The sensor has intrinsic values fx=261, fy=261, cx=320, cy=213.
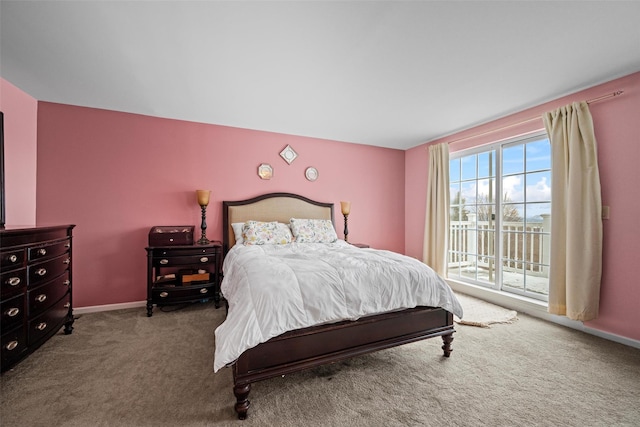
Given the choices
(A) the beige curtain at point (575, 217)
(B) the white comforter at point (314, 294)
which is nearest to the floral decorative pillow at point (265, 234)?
(B) the white comforter at point (314, 294)

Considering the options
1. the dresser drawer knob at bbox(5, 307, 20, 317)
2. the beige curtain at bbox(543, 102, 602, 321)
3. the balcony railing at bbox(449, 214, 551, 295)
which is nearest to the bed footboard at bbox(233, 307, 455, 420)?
the beige curtain at bbox(543, 102, 602, 321)

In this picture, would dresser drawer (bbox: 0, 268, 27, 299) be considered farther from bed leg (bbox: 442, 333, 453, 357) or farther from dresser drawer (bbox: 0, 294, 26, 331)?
bed leg (bbox: 442, 333, 453, 357)

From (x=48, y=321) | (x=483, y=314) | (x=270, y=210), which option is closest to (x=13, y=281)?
(x=48, y=321)

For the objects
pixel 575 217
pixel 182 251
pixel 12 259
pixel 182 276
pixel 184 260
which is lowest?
pixel 182 276

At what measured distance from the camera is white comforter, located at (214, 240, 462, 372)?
153 centimetres

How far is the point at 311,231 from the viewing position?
3666 mm

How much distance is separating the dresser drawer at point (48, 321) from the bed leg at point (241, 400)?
1706 mm

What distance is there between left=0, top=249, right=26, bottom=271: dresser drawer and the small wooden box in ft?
3.85

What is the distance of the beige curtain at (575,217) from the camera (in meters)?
2.49

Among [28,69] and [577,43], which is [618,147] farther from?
[28,69]

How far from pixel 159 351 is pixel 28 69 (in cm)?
271

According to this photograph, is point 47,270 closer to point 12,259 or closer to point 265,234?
point 12,259

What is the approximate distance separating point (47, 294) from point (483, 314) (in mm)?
4234

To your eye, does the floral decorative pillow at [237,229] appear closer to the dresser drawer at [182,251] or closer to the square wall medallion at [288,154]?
the dresser drawer at [182,251]
